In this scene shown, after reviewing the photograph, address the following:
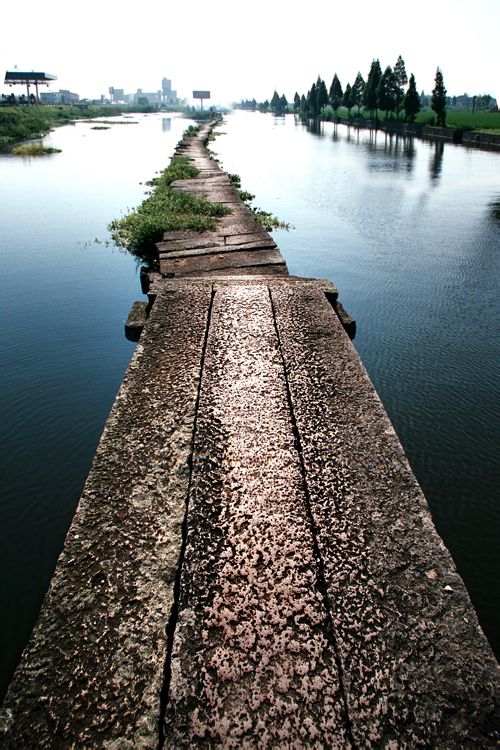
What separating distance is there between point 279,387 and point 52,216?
8474mm

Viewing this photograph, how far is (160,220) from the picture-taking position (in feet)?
21.9

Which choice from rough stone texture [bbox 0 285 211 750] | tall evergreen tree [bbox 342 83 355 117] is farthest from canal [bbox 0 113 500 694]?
tall evergreen tree [bbox 342 83 355 117]

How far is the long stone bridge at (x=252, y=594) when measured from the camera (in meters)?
1.16

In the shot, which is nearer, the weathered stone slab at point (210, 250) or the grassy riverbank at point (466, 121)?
the weathered stone slab at point (210, 250)

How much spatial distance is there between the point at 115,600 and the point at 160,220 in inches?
237

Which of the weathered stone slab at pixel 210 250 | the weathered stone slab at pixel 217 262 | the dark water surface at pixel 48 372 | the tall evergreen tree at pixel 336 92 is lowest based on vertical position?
the dark water surface at pixel 48 372

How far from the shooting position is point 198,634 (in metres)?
1.32

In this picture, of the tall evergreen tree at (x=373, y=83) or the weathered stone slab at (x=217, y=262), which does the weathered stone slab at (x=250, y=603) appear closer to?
the weathered stone slab at (x=217, y=262)

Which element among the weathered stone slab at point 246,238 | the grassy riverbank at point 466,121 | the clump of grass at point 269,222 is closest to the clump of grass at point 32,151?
the clump of grass at point 269,222

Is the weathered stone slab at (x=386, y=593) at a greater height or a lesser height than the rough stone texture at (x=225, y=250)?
lesser

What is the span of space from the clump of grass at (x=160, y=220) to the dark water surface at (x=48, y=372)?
0.95 ft

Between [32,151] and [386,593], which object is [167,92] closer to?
[32,151]

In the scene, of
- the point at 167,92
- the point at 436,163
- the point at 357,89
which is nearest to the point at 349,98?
the point at 357,89

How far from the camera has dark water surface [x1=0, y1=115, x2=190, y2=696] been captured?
2469 mm
